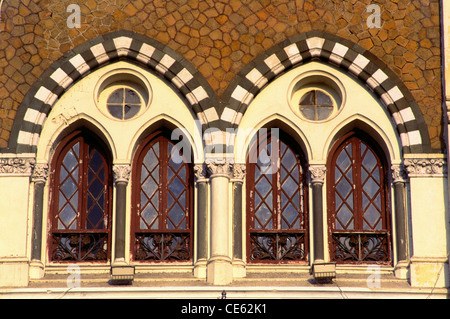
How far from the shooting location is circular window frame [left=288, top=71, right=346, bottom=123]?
2455 centimetres

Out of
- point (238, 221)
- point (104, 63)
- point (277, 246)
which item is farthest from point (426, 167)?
point (104, 63)

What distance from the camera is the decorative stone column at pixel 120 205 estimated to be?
77.7 feet

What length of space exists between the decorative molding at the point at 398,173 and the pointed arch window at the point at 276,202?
1518mm

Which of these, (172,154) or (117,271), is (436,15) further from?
(117,271)

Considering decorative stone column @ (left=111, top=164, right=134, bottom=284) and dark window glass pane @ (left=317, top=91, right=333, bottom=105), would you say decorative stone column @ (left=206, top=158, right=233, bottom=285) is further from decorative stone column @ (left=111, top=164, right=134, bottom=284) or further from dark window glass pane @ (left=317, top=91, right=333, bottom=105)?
dark window glass pane @ (left=317, top=91, right=333, bottom=105)

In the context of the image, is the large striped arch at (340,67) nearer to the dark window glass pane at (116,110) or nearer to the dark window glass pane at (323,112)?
the dark window glass pane at (323,112)

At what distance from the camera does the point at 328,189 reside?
2427 centimetres

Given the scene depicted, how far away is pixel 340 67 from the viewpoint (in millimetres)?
24641

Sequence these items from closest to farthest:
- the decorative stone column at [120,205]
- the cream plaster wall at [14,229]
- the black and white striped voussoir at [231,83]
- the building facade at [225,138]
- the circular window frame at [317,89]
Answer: the cream plaster wall at [14,229] < the decorative stone column at [120,205] < the building facade at [225,138] < the black and white striped voussoir at [231,83] < the circular window frame at [317,89]

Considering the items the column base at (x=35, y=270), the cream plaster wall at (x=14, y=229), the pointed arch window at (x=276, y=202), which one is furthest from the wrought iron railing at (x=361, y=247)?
the cream plaster wall at (x=14, y=229)

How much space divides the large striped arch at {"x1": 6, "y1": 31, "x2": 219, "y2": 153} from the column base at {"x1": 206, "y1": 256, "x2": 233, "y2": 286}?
7.69 feet

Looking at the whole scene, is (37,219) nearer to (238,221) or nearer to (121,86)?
(121,86)
